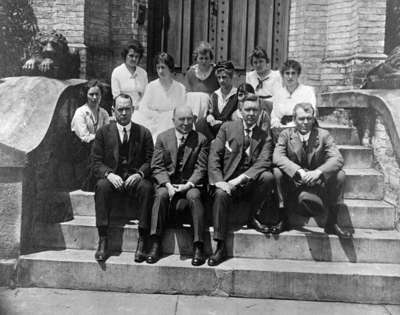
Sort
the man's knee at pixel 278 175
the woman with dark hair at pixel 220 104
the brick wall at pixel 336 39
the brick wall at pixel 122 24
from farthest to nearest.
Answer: the brick wall at pixel 122 24, the brick wall at pixel 336 39, the woman with dark hair at pixel 220 104, the man's knee at pixel 278 175

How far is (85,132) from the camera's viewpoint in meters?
5.23

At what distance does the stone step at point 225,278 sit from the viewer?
411cm

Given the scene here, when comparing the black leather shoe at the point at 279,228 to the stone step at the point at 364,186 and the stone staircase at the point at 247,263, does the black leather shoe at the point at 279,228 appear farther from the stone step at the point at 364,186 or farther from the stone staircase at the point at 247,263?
the stone step at the point at 364,186

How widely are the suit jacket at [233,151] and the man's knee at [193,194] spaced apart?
221mm

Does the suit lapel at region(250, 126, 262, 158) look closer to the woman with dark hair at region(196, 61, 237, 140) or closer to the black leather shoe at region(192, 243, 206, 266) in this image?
the woman with dark hair at region(196, 61, 237, 140)

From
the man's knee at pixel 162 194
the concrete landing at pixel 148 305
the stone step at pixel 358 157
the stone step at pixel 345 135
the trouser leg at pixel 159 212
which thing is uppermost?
the stone step at pixel 345 135

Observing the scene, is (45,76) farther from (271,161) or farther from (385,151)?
(385,151)

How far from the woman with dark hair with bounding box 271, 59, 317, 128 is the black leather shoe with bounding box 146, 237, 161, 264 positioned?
215 centimetres

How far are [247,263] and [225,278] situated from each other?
11.5 inches

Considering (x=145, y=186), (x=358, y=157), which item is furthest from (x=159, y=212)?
(x=358, y=157)

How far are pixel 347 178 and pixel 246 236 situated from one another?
149 centimetres

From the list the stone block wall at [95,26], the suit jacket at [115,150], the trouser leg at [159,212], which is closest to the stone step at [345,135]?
the suit jacket at [115,150]

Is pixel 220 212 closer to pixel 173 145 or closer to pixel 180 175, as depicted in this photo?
pixel 180 175

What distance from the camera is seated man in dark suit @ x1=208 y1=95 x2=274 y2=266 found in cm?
441
